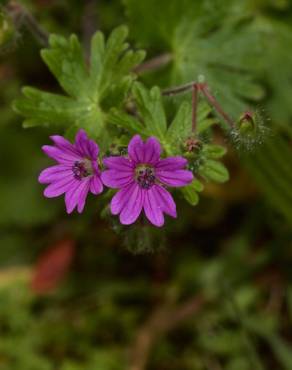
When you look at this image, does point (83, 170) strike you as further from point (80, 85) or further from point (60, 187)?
point (80, 85)

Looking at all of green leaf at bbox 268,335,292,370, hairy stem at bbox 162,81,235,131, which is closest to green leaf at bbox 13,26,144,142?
hairy stem at bbox 162,81,235,131

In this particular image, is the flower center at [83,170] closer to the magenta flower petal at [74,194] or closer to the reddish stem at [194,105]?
the magenta flower petal at [74,194]

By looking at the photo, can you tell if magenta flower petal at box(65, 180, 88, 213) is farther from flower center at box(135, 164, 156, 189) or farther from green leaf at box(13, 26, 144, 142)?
green leaf at box(13, 26, 144, 142)

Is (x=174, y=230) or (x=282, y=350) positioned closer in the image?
(x=174, y=230)

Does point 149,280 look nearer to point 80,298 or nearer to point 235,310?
point 80,298

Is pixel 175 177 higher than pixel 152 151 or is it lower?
lower

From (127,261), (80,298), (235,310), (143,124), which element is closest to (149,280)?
(127,261)

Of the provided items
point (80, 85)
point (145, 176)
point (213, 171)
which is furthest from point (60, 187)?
point (80, 85)

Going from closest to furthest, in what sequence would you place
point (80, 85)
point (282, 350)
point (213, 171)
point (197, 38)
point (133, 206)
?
point (133, 206)
point (213, 171)
point (80, 85)
point (197, 38)
point (282, 350)

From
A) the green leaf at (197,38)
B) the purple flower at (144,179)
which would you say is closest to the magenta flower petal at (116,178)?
the purple flower at (144,179)
